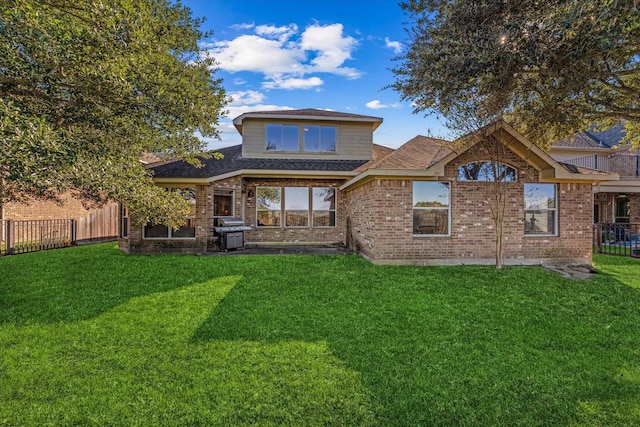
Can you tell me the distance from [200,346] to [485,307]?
197 inches

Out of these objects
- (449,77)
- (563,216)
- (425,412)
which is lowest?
(425,412)

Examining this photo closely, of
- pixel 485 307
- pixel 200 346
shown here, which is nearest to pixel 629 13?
pixel 485 307

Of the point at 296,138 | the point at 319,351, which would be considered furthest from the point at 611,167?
the point at 319,351

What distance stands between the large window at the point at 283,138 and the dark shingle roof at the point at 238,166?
0.76 meters

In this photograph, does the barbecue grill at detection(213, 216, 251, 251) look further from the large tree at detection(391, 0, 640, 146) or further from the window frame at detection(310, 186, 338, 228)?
the large tree at detection(391, 0, 640, 146)

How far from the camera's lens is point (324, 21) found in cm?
1076

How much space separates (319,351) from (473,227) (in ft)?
23.8

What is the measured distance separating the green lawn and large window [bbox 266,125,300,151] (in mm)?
8080

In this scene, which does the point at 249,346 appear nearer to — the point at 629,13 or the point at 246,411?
the point at 246,411

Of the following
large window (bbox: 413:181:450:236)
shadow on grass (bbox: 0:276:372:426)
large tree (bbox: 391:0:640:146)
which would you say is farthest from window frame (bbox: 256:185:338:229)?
shadow on grass (bbox: 0:276:372:426)

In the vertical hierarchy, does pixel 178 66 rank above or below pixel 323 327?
above

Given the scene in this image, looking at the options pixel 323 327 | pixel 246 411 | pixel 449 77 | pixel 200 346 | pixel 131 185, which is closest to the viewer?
pixel 246 411

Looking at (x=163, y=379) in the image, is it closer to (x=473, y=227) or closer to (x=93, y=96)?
(x=93, y=96)

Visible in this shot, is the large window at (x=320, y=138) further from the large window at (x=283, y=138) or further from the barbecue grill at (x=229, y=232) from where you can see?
the barbecue grill at (x=229, y=232)
